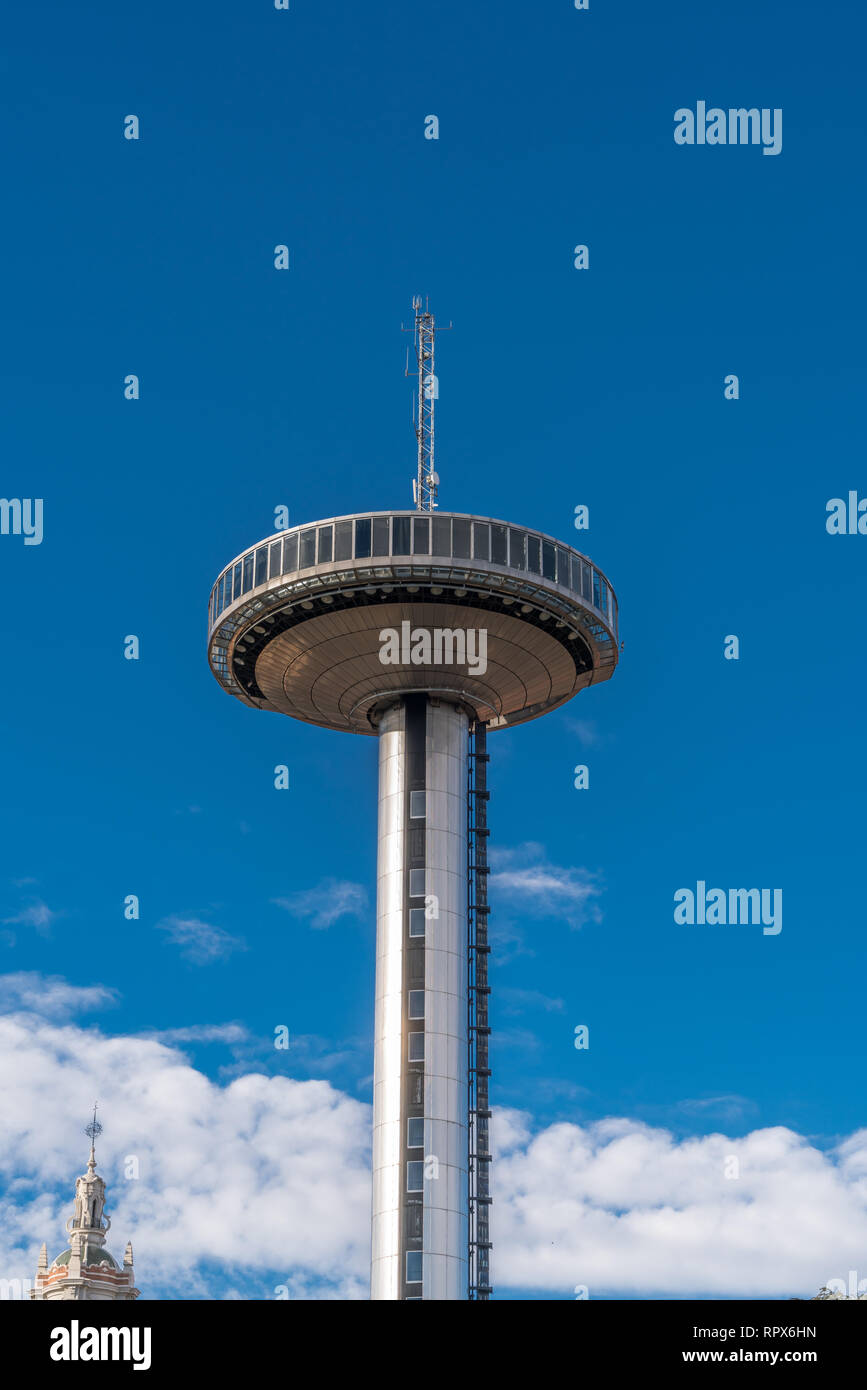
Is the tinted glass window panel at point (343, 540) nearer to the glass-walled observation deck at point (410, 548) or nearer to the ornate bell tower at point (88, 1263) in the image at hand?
the glass-walled observation deck at point (410, 548)

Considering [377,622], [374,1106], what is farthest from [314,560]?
[374,1106]

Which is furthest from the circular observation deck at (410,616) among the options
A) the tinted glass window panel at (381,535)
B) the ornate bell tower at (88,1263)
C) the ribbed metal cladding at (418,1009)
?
the ornate bell tower at (88,1263)

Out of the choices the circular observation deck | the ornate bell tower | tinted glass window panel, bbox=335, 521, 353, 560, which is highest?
tinted glass window panel, bbox=335, 521, 353, 560

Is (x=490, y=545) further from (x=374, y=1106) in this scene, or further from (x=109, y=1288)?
(x=109, y=1288)

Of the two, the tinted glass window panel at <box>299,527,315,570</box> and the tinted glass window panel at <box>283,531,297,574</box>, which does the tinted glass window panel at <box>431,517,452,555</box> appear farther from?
the tinted glass window panel at <box>283,531,297,574</box>

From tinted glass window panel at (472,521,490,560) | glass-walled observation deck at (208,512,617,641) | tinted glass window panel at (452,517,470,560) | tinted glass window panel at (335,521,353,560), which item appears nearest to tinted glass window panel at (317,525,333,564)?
glass-walled observation deck at (208,512,617,641)

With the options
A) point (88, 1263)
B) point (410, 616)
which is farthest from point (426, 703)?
point (88, 1263)
